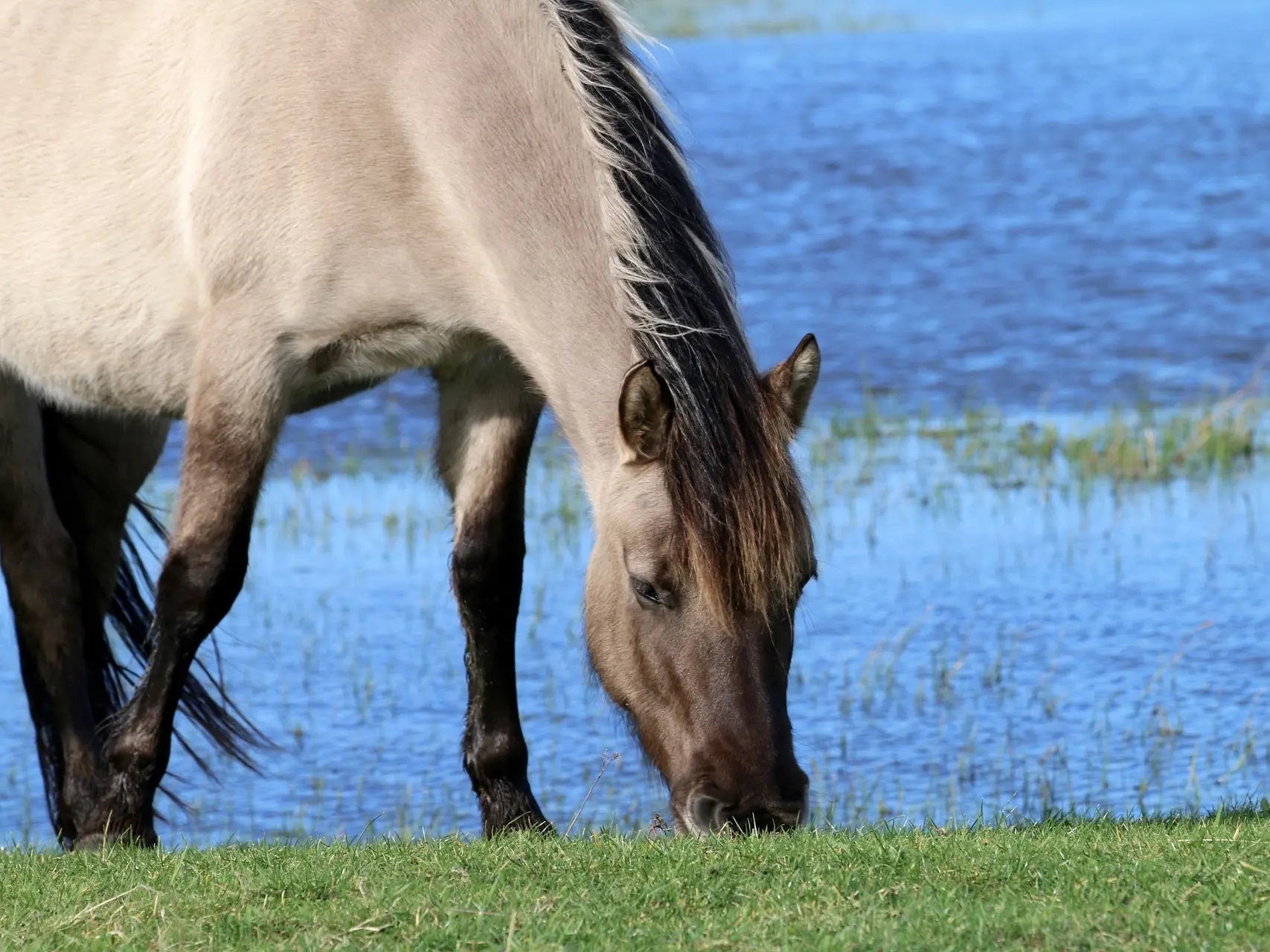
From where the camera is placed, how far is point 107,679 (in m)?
6.44

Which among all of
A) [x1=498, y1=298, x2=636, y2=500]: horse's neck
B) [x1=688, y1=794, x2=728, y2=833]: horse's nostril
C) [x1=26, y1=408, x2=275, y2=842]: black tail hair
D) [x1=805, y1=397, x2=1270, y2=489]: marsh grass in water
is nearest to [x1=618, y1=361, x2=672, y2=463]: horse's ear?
[x1=498, y1=298, x2=636, y2=500]: horse's neck

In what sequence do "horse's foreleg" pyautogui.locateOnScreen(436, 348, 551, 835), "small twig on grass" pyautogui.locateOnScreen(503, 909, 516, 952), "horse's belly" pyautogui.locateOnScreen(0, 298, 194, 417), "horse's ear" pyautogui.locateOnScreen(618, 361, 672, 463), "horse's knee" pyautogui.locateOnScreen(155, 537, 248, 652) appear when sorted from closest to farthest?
"small twig on grass" pyautogui.locateOnScreen(503, 909, 516, 952)
"horse's ear" pyautogui.locateOnScreen(618, 361, 672, 463)
"horse's knee" pyautogui.locateOnScreen(155, 537, 248, 652)
"horse's belly" pyautogui.locateOnScreen(0, 298, 194, 417)
"horse's foreleg" pyautogui.locateOnScreen(436, 348, 551, 835)

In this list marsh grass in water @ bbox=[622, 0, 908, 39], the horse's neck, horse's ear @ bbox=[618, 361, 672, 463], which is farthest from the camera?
marsh grass in water @ bbox=[622, 0, 908, 39]

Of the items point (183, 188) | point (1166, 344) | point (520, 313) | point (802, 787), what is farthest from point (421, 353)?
point (1166, 344)

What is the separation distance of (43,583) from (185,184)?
143 cm

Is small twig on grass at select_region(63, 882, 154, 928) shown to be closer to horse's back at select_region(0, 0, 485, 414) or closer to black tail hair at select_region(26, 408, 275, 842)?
horse's back at select_region(0, 0, 485, 414)

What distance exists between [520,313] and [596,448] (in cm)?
40

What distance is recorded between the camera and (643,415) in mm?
4473

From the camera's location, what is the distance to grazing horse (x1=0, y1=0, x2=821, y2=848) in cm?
445

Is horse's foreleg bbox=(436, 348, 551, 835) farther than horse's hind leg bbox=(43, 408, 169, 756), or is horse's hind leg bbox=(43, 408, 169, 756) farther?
horse's hind leg bbox=(43, 408, 169, 756)

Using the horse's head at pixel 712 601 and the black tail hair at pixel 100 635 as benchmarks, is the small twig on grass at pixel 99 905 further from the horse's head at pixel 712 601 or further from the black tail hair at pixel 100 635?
the black tail hair at pixel 100 635

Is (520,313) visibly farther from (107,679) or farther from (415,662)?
(415,662)

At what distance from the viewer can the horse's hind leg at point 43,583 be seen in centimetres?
597

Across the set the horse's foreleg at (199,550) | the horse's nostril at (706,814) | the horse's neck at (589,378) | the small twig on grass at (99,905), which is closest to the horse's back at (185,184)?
the horse's foreleg at (199,550)
